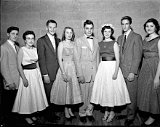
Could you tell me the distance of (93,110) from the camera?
2.73 m

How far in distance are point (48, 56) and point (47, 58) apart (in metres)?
0.04

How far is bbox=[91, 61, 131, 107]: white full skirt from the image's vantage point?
7.50ft

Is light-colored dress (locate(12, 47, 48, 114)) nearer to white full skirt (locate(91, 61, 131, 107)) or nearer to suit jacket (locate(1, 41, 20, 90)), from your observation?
suit jacket (locate(1, 41, 20, 90))

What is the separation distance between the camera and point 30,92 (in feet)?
7.49

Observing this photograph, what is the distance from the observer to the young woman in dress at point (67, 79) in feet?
7.90

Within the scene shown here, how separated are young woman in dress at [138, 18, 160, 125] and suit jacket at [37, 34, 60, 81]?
139cm

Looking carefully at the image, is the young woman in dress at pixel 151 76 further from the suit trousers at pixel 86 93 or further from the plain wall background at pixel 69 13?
the suit trousers at pixel 86 93

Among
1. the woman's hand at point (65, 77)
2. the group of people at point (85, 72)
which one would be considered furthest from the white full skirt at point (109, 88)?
the woman's hand at point (65, 77)

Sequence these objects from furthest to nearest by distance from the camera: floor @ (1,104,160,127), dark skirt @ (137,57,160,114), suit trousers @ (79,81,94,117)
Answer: suit trousers @ (79,81,94,117)
floor @ (1,104,160,127)
dark skirt @ (137,57,160,114)

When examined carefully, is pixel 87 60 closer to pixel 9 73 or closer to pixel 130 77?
pixel 130 77

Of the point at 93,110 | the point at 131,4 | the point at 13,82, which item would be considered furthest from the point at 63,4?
the point at 93,110

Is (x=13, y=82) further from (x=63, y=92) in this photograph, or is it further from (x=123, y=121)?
(x=123, y=121)

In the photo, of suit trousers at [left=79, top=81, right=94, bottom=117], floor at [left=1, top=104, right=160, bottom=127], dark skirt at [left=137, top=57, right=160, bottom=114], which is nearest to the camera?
dark skirt at [left=137, top=57, right=160, bottom=114]

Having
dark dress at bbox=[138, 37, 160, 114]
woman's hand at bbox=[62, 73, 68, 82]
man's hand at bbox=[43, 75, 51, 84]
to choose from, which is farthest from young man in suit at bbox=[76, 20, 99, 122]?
Result: dark dress at bbox=[138, 37, 160, 114]
